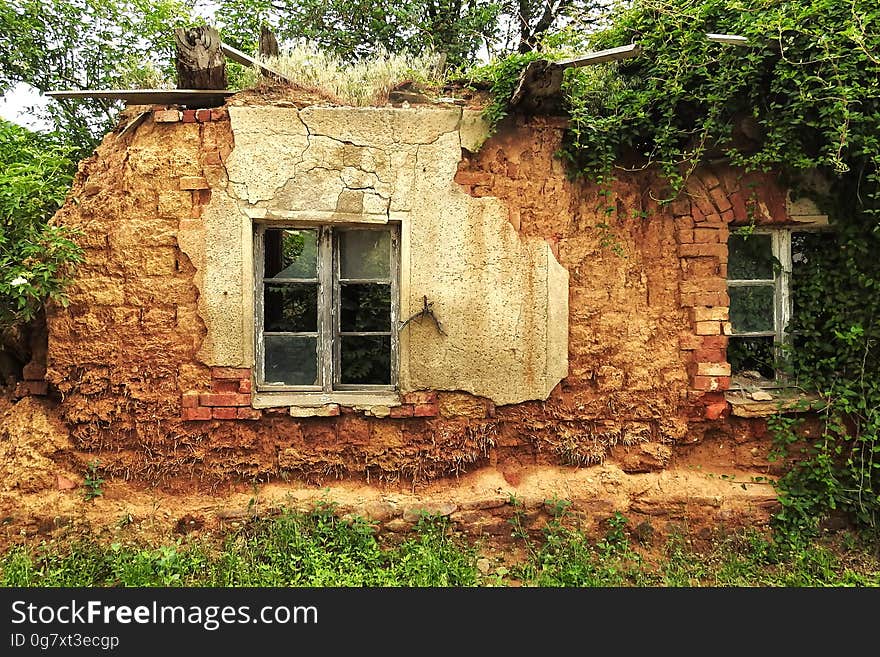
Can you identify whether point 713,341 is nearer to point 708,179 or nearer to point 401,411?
point 708,179

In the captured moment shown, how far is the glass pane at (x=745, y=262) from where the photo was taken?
392 centimetres

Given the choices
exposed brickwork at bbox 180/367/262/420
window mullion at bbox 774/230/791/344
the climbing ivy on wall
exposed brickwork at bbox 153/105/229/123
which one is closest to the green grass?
the climbing ivy on wall

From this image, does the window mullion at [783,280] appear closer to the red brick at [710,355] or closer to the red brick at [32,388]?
the red brick at [710,355]

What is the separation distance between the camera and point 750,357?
399 cm

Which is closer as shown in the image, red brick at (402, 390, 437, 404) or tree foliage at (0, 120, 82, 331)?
tree foliage at (0, 120, 82, 331)

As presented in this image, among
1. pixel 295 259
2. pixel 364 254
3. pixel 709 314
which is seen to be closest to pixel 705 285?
pixel 709 314

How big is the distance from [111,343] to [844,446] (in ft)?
16.2

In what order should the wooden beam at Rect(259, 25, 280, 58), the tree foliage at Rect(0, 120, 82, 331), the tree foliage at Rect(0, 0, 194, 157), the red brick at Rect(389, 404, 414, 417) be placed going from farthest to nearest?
the tree foliage at Rect(0, 0, 194, 157) → the wooden beam at Rect(259, 25, 280, 58) → the red brick at Rect(389, 404, 414, 417) → the tree foliage at Rect(0, 120, 82, 331)

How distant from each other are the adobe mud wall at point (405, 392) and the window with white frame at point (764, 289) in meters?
0.29

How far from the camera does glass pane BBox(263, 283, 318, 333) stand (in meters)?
3.83

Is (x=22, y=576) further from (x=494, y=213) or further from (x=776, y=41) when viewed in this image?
(x=776, y=41)

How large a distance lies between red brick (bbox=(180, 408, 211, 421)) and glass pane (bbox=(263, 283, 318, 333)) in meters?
0.66

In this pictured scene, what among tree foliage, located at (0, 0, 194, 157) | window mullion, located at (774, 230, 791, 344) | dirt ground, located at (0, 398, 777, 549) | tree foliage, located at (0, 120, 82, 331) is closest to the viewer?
tree foliage, located at (0, 120, 82, 331)

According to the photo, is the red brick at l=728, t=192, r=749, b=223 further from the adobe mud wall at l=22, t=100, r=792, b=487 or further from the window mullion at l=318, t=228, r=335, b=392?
the window mullion at l=318, t=228, r=335, b=392
